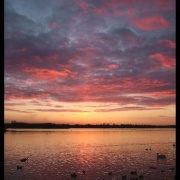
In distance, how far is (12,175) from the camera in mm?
43688

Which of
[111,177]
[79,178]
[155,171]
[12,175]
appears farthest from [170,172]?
[12,175]

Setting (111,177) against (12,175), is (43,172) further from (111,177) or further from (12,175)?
(111,177)

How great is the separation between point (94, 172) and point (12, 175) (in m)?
14.3

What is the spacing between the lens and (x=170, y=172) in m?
46.0
